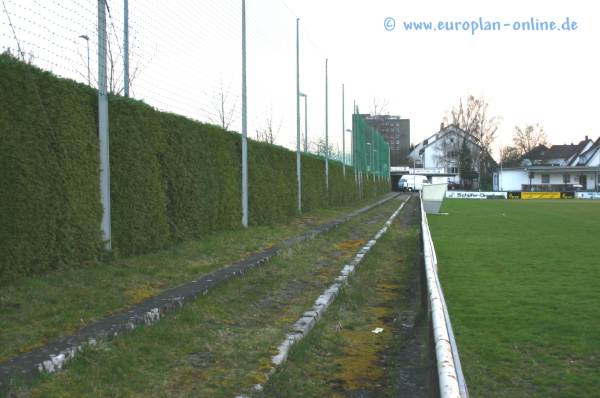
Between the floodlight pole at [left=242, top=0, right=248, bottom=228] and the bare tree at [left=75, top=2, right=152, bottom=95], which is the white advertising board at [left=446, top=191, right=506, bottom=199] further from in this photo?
the bare tree at [left=75, top=2, right=152, bottom=95]

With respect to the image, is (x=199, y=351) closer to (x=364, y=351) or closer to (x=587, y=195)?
(x=364, y=351)

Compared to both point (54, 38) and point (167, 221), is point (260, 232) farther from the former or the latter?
point (54, 38)

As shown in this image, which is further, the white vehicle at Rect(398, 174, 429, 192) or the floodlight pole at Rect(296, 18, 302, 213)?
the white vehicle at Rect(398, 174, 429, 192)

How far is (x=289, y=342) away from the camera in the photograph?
4.65 meters

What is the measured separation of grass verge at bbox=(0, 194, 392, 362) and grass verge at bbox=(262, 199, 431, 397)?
175 cm

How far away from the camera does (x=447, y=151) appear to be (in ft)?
320

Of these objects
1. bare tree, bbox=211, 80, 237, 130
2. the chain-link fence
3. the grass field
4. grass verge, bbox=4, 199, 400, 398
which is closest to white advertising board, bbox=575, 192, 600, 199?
the chain-link fence

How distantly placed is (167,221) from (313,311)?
13.1ft

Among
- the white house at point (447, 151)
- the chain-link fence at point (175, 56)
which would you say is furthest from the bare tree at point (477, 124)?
the chain-link fence at point (175, 56)

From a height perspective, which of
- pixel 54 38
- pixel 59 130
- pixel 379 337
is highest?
pixel 54 38

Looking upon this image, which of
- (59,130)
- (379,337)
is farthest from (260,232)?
(379,337)

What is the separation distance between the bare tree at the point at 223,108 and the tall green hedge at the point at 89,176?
35cm

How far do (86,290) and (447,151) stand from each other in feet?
314

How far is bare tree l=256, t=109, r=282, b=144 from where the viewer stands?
16.4 metres
